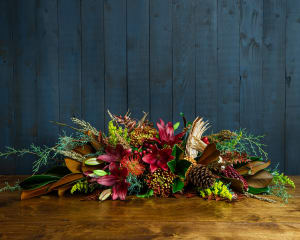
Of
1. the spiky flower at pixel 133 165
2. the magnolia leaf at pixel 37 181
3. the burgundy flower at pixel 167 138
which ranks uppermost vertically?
the burgundy flower at pixel 167 138

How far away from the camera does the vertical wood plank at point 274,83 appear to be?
1.25m

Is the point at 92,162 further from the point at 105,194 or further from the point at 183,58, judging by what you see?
the point at 183,58

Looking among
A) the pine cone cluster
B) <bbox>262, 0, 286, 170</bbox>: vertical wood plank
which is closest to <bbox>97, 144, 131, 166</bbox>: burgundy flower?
the pine cone cluster

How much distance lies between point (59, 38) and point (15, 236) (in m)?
0.97

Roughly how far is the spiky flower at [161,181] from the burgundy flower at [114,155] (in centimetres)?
11

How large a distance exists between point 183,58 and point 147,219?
2.79 ft

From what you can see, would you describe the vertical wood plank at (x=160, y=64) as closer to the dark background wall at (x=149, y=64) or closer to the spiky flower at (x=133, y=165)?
the dark background wall at (x=149, y=64)

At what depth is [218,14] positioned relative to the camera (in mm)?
1246

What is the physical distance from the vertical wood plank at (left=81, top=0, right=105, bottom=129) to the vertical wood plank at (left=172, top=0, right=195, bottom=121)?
37 centimetres

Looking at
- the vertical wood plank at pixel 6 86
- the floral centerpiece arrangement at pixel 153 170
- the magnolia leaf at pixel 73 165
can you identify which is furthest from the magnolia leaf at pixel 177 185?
the vertical wood plank at pixel 6 86

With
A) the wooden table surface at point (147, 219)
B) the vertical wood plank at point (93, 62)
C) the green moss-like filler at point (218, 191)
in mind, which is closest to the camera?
the wooden table surface at point (147, 219)

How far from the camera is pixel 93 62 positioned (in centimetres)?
125

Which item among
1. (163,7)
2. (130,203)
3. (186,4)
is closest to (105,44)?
(163,7)

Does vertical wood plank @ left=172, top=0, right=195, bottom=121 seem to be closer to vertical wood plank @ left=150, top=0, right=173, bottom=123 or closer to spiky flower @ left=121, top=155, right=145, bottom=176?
vertical wood plank @ left=150, top=0, right=173, bottom=123
